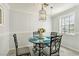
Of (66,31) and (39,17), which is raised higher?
(39,17)

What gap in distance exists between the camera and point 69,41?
70.6 inches

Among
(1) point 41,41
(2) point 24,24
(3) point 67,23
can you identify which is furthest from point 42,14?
(1) point 41,41

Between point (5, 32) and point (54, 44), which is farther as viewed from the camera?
point (54, 44)

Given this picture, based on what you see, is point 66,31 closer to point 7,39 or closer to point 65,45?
point 65,45

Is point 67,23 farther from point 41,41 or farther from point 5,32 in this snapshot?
point 5,32

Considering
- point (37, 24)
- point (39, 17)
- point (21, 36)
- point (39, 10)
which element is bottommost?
point (21, 36)

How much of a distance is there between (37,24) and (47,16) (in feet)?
0.75

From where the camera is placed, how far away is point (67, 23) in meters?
1.69

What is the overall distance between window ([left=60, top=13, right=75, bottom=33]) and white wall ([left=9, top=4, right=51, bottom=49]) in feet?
0.84

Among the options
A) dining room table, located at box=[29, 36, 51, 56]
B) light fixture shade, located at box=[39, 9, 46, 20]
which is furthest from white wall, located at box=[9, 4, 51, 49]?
dining room table, located at box=[29, 36, 51, 56]

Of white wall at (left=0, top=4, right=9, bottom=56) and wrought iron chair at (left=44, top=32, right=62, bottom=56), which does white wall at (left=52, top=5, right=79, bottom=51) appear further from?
white wall at (left=0, top=4, right=9, bottom=56)

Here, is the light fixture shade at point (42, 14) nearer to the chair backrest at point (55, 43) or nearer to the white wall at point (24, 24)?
the white wall at point (24, 24)

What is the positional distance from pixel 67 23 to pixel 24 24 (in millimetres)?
770

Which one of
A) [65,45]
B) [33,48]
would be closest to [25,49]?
[33,48]
